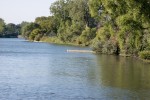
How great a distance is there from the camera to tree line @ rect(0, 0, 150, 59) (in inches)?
1794

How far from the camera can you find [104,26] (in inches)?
2724

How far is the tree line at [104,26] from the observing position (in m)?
45.6

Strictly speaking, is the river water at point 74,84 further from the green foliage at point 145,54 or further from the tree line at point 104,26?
the green foliage at point 145,54

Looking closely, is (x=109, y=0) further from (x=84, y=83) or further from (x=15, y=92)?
(x=15, y=92)

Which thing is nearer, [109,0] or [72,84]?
[72,84]

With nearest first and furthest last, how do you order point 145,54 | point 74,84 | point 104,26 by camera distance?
1. point 74,84
2. point 145,54
3. point 104,26

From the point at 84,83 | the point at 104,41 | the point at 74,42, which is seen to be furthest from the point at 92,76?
the point at 74,42

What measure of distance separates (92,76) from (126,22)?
26.3 feet

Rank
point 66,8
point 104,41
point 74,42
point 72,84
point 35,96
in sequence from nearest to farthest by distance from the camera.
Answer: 1. point 35,96
2. point 72,84
3. point 104,41
4. point 74,42
5. point 66,8

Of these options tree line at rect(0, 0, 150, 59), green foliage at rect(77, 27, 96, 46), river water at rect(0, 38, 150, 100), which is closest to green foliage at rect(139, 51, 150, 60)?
tree line at rect(0, 0, 150, 59)

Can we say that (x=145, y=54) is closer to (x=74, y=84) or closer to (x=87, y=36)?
(x=74, y=84)

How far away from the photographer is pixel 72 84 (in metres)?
35.8

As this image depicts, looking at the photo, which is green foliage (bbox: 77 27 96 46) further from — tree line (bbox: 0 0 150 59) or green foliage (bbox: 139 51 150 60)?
green foliage (bbox: 139 51 150 60)

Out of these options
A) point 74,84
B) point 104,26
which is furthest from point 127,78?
point 104,26
